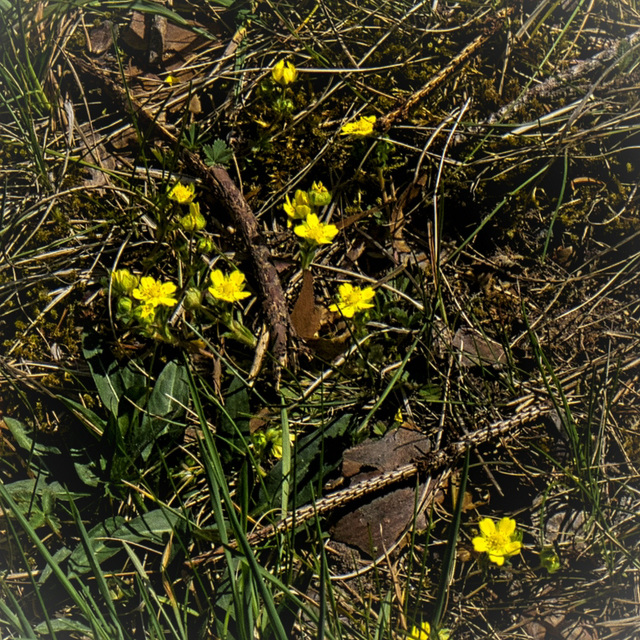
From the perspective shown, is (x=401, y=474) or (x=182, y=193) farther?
(x=182, y=193)

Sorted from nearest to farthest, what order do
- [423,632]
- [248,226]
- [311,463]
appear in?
[423,632]
[311,463]
[248,226]

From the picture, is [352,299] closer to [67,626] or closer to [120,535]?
[120,535]

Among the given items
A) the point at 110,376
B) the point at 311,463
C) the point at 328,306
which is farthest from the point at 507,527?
the point at 110,376

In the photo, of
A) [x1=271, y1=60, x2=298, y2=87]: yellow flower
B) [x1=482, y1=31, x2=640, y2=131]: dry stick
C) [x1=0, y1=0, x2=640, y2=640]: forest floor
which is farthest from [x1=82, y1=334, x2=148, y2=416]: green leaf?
[x1=482, y1=31, x2=640, y2=131]: dry stick

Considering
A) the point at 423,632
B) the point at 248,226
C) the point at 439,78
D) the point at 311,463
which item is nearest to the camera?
Answer: the point at 423,632

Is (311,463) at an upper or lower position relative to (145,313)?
lower

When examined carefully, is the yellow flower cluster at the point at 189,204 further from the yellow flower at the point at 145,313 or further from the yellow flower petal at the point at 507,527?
the yellow flower petal at the point at 507,527

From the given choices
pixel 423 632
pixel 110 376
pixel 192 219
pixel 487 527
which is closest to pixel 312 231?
pixel 192 219

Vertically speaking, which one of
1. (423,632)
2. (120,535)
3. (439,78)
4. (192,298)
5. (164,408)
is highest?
(439,78)
